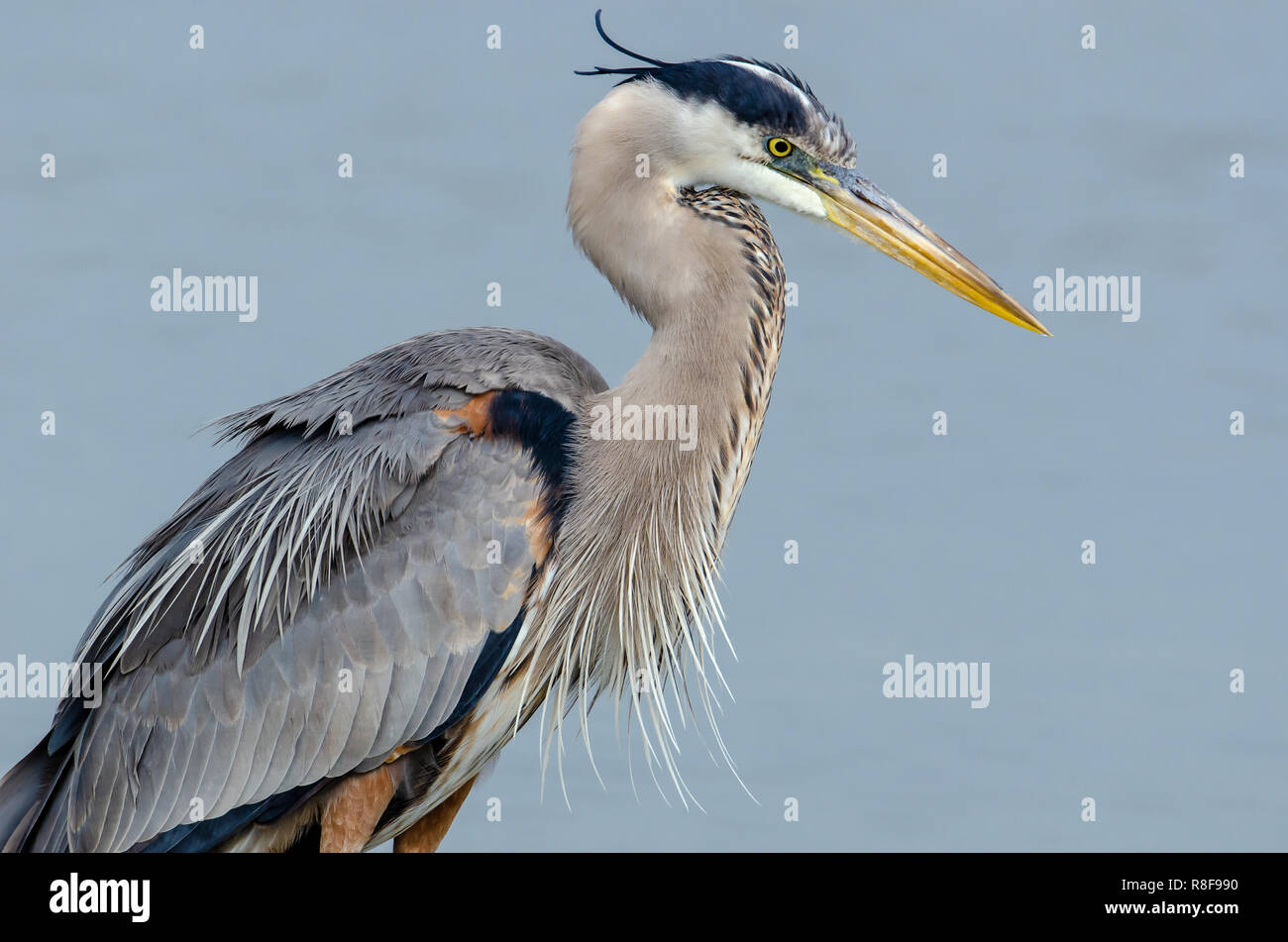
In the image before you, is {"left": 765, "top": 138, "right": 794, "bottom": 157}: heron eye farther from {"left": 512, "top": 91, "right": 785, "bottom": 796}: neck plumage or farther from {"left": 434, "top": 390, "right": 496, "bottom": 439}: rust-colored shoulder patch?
{"left": 434, "top": 390, "right": 496, "bottom": 439}: rust-colored shoulder patch

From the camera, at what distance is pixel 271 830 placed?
492cm

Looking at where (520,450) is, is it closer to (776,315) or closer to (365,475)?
(365,475)

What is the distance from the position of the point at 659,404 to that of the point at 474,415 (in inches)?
20.1

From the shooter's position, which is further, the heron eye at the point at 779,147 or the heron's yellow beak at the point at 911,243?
the heron's yellow beak at the point at 911,243

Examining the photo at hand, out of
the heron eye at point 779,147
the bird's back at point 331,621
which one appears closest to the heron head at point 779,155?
the heron eye at point 779,147

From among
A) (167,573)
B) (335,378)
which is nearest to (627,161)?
(335,378)

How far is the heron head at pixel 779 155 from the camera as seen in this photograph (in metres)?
4.91

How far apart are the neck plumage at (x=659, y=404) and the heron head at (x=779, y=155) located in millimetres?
86

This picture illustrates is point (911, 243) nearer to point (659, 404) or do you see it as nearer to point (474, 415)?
point (659, 404)

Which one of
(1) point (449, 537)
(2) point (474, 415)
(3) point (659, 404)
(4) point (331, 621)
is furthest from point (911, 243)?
(4) point (331, 621)

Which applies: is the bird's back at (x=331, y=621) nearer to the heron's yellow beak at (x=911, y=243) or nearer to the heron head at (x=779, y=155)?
the heron head at (x=779, y=155)

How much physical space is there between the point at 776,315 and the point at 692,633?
0.97 m

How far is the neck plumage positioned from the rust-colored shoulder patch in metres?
0.29

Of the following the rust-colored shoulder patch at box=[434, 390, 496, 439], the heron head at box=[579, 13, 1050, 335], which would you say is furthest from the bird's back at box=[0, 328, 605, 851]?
the heron head at box=[579, 13, 1050, 335]
